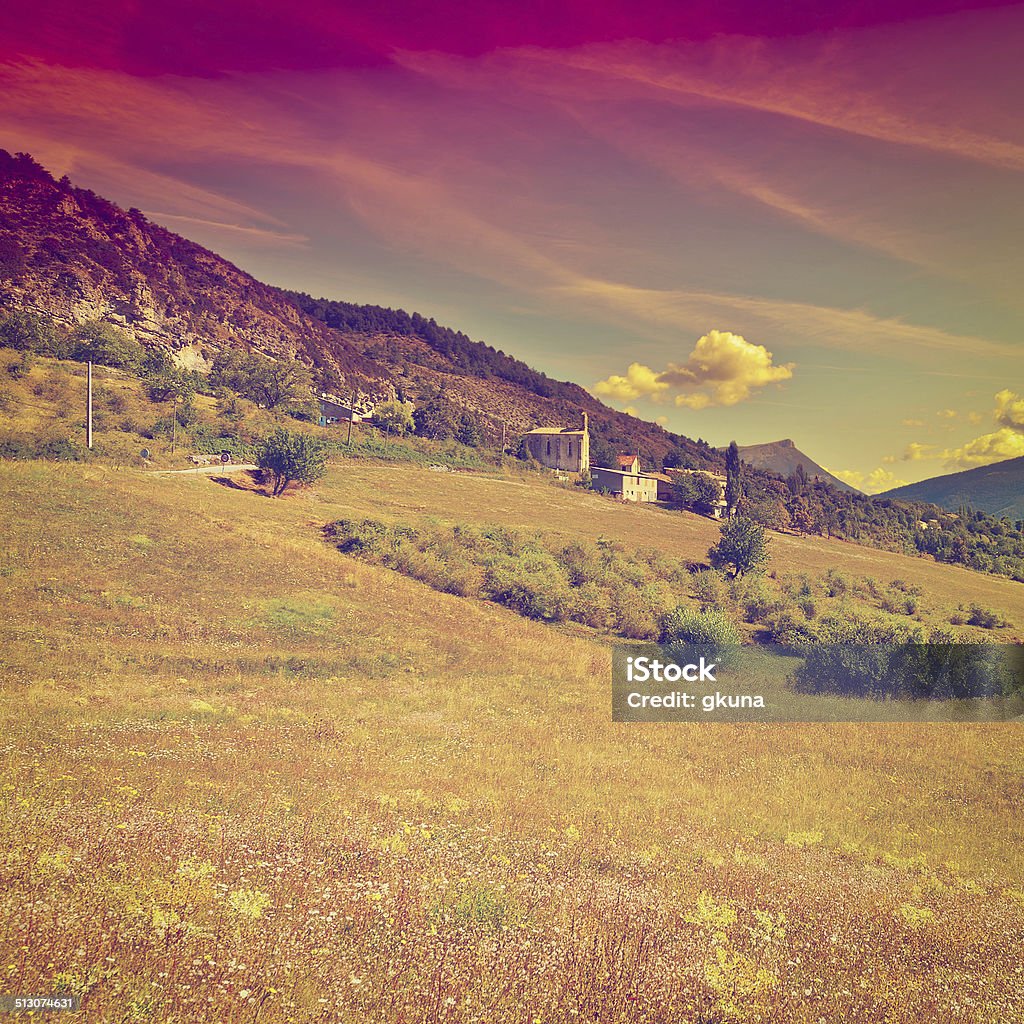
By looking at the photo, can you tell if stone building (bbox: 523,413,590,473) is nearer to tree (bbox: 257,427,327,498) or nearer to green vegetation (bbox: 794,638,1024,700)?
tree (bbox: 257,427,327,498)

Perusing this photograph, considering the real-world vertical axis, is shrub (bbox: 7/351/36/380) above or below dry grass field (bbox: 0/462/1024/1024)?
above

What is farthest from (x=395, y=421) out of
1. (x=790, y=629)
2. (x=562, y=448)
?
(x=790, y=629)

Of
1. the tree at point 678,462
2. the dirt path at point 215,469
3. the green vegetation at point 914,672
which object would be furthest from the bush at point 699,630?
the tree at point 678,462

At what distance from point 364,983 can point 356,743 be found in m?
7.73

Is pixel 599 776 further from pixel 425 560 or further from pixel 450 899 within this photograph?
pixel 425 560

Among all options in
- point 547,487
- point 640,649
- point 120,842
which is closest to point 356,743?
point 120,842

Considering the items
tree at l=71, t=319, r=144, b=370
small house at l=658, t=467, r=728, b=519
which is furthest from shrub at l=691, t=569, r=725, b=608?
tree at l=71, t=319, r=144, b=370

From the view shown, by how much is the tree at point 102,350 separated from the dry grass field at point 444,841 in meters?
64.5

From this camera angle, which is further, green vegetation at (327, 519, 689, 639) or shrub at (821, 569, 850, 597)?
shrub at (821, 569, 850, 597)

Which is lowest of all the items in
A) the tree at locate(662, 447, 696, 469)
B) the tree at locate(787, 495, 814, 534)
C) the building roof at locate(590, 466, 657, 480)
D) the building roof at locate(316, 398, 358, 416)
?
the tree at locate(787, 495, 814, 534)

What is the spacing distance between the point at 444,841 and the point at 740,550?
42.5 meters

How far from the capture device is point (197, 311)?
111500 mm

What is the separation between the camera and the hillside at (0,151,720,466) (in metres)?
97.2

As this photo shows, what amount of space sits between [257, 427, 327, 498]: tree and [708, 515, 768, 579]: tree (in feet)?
116
